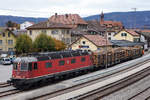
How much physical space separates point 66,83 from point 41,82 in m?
3.17

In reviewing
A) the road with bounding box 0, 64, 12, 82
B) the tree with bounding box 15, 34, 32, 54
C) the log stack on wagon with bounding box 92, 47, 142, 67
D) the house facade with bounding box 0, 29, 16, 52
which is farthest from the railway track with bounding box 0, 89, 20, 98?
the house facade with bounding box 0, 29, 16, 52

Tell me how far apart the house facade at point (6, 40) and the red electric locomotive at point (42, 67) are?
37.2 metres

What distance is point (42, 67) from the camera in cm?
2612

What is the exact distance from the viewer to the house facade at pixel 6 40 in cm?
6482

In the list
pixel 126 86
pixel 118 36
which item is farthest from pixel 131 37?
pixel 126 86

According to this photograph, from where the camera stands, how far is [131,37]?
83.2 m

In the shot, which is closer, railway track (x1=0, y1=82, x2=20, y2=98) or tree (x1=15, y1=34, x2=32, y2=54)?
railway track (x1=0, y1=82, x2=20, y2=98)

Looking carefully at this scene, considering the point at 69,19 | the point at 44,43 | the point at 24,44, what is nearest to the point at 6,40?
the point at 24,44

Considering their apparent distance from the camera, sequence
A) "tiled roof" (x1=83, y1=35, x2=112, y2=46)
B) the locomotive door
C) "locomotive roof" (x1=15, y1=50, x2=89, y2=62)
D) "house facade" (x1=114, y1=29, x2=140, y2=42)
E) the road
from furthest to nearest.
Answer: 1. "house facade" (x1=114, y1=29, x2=140, y2=42)
2. "tiled roof" (x1=83, y1=35, x2=112, y2=46)
3. the road
4. "locomotive roof" (x1=15, y1=50, x2=89, y2=62)
5. the locomotive door

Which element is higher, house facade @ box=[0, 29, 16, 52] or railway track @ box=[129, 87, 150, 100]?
house facade @ box=[0, 29, 16, 52]

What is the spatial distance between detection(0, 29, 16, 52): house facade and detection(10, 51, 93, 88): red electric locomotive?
37247 mm

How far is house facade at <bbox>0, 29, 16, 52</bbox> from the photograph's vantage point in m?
64.8

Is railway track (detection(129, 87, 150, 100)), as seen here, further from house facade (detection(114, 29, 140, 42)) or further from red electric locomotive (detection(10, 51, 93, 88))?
house facade (detection(114, 29, 140, 42))

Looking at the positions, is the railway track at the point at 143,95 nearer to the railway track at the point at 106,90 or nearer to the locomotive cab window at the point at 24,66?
the railway track at the point at 106,90
